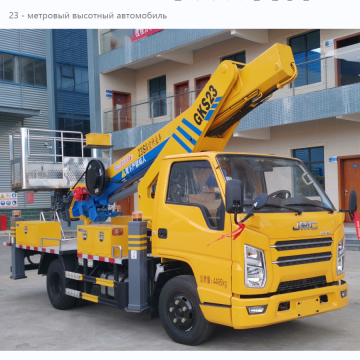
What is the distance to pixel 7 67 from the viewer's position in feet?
86.5

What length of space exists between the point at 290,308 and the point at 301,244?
704 millimetres

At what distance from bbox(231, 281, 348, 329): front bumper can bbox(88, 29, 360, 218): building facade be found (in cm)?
956

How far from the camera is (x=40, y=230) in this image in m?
8.32

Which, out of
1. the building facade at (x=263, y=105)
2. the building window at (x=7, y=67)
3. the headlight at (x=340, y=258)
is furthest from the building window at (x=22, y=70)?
the headlight at (x=340, y=258)

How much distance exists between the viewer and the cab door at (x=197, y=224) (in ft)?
17.1

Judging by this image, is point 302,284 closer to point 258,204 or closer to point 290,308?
point 290,308

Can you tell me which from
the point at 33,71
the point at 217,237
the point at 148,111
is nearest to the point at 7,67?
the point at 33,71

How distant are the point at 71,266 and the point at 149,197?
1859 millimetres

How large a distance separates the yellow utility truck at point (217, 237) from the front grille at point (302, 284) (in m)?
0.02

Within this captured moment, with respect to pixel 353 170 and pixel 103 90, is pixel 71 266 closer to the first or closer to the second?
pixel 353 170

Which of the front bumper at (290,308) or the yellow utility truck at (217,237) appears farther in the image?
the yellow utility truck at (217,237)

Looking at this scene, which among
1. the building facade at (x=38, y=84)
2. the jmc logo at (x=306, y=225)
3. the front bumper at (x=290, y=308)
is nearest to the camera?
the front bumper at (x=290, y=308)

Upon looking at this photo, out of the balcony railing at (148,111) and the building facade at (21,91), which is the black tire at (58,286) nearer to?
the balcony railing at (148,111)

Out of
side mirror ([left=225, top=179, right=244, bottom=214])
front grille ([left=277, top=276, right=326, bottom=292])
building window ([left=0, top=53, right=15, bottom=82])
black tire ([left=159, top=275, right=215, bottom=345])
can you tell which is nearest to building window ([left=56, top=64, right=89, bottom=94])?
building window ([left=0, top=53, right=15, bottom=82])
